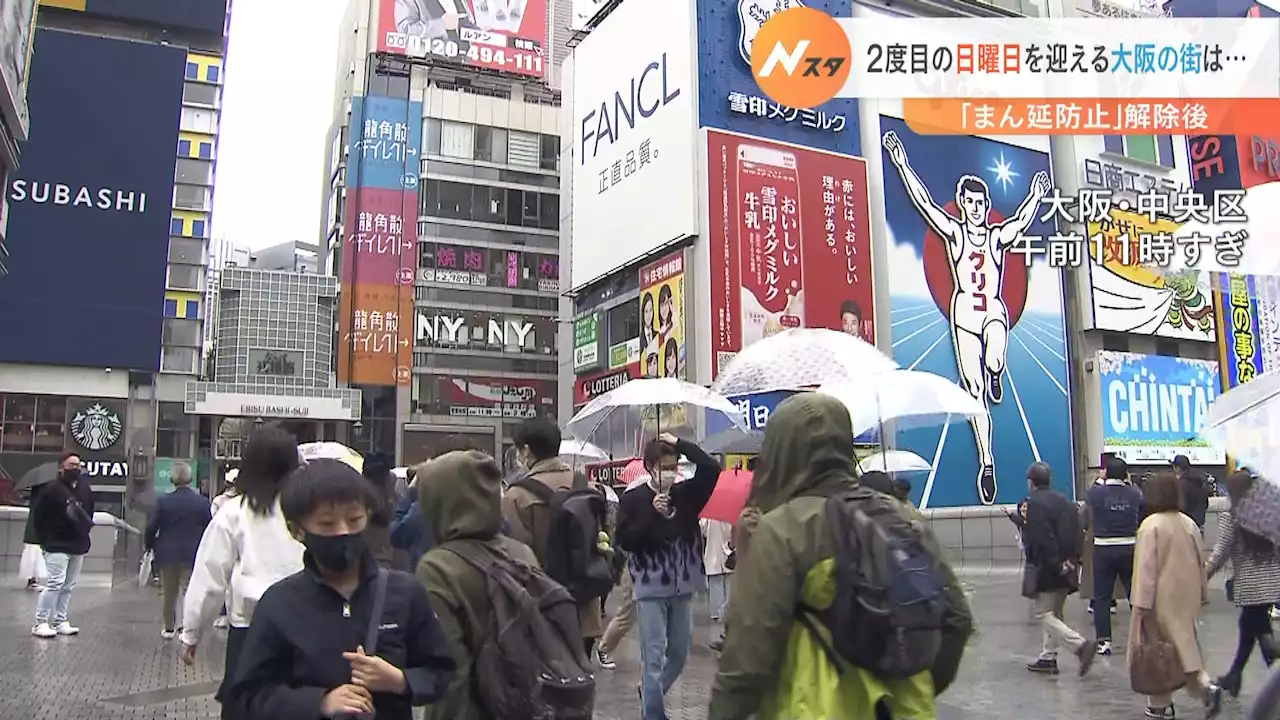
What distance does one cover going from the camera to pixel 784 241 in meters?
30.4

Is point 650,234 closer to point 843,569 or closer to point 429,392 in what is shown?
point 429,392

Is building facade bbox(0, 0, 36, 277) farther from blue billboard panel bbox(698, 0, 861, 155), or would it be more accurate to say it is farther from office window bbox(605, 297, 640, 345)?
office window bbox(605, 297, 640, 345)

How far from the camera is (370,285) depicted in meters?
45.5

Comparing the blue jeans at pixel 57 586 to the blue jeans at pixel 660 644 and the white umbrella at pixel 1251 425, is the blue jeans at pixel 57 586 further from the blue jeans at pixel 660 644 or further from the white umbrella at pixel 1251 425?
the white umbrella at pixel 1251 425

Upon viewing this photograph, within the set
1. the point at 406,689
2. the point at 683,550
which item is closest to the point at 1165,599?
the point at 683,550

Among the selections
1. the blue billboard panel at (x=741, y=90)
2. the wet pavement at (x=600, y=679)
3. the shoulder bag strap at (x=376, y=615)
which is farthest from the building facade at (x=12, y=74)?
the shoulder bag strap at (x=376, y=615)

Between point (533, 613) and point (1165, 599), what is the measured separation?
15.1 feet

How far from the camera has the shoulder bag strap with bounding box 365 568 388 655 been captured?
2486 mm

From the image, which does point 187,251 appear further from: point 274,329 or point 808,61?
point 808,61

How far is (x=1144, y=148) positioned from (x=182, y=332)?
123 feet

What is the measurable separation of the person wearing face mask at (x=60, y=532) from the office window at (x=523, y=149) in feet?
134

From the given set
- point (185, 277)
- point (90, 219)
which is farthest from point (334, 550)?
point (185, 277)

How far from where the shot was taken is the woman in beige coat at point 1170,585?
605 cm

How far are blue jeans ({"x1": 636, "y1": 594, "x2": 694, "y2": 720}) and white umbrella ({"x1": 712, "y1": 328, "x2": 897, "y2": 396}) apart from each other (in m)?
1.68
